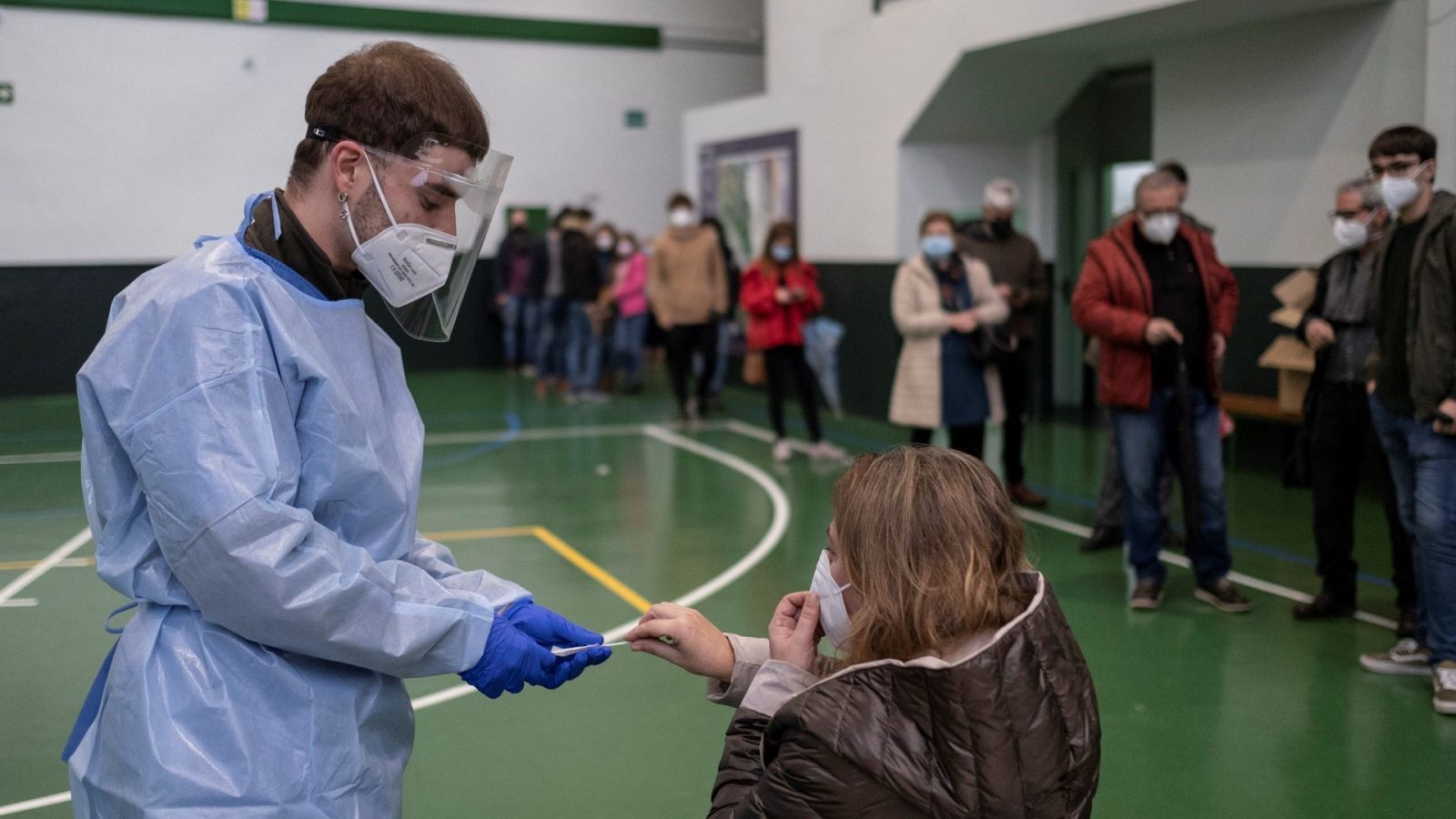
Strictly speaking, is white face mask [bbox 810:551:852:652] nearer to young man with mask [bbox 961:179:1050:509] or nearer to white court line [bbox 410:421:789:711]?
white court line [bbox 410:421:789:711]

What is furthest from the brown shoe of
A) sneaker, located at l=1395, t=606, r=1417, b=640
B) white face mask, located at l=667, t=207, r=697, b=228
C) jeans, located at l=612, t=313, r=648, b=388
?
jeans, located at l=612, t=313, r=648, b=388

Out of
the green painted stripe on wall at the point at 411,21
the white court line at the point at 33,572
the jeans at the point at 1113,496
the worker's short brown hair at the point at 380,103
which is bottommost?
the jeans at the point at 1113,496

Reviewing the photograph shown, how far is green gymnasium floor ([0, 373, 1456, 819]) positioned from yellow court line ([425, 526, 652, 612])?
0.06 ft

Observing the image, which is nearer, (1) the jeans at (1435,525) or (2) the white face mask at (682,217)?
(1) the jeans at (1435,525)

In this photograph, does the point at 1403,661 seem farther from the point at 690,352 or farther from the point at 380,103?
the point at 690,352

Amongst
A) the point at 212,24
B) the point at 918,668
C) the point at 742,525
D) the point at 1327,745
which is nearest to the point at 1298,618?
the point at 1327,745

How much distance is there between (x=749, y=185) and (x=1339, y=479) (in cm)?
870

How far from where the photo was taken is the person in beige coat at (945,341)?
7.07m

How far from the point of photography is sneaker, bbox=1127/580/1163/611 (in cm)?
556

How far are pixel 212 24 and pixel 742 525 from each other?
880 centimetres

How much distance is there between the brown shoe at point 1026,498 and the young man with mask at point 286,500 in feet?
19.4

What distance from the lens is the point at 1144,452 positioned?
18.2ft

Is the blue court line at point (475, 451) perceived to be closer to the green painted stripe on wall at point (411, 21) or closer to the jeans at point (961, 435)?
the jeans at point (961, 435)

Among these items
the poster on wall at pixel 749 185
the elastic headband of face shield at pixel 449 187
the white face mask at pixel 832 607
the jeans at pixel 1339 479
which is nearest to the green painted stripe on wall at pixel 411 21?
the poster on wall at pixel 749 185
